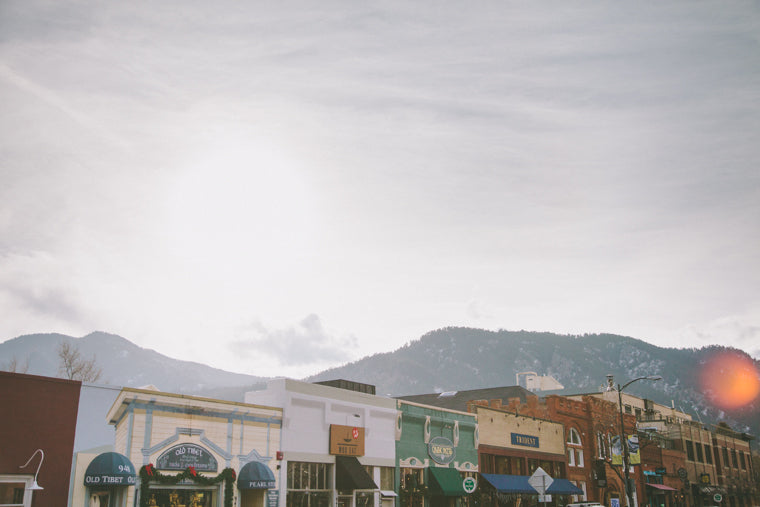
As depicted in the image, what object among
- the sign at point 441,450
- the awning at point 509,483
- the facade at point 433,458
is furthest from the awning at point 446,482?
the awning at point 509,483

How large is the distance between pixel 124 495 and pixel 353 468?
12.8m

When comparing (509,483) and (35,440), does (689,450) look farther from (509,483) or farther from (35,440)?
(35,440)

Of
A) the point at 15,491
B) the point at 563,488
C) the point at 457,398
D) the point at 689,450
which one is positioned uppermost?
the point at 457,398

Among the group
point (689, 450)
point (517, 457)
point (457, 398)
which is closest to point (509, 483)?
point (517, 457)

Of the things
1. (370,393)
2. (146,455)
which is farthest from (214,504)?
(370,393)

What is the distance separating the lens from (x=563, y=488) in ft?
169

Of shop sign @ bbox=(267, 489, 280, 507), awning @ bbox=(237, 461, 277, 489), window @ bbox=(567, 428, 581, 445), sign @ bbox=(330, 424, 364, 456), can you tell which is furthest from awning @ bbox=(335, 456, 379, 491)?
window @ bbox=(567, 428, 581, 445)

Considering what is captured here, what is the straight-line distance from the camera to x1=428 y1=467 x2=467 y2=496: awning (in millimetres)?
39594

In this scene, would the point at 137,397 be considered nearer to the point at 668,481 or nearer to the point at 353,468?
the point at 353,468

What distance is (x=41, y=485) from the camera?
72.4 ft

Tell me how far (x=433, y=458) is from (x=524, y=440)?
12091 millimetres

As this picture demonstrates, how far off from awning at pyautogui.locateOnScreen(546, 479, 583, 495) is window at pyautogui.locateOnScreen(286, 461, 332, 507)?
23.4 m

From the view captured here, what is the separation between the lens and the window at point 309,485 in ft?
102

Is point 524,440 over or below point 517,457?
over
